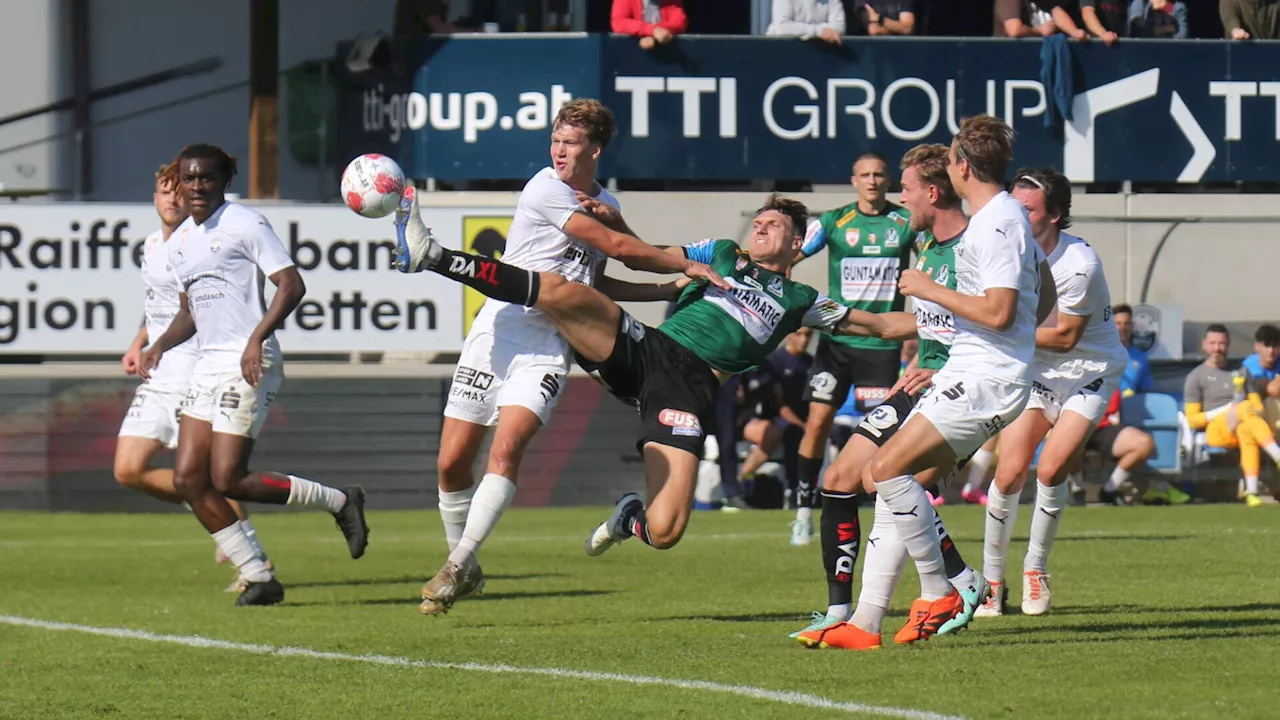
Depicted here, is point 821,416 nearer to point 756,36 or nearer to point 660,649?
point 660,649

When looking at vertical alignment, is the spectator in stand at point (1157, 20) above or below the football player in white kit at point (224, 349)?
above

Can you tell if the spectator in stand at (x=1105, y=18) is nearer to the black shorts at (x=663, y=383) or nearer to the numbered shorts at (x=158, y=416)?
the numbered shorts at (x=158, y=416)

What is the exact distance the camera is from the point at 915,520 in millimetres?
7473

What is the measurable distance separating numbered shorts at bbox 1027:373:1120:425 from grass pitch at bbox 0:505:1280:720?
895mm

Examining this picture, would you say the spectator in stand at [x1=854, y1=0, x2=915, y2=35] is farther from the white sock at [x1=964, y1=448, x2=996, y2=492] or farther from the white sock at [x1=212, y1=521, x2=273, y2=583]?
the white sock at [x1=212, y1=521, x2=273, y2=583]

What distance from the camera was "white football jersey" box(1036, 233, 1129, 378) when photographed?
8.77 m

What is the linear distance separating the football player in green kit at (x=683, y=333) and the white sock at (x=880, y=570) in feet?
3.68

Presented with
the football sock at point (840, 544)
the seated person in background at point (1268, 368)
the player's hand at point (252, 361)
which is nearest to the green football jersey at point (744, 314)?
the football sock at point (840, 544)

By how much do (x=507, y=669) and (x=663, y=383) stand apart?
1859mm

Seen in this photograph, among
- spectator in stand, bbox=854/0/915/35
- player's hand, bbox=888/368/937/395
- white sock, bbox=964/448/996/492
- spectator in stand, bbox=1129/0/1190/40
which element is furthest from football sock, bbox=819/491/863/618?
spectator in stand, bbox=1129/0/1190/40

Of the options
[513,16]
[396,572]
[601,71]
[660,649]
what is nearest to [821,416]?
[396,572]

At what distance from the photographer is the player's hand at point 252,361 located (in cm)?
980

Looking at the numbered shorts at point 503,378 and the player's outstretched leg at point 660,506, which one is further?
the numbered shorts at point 503,378

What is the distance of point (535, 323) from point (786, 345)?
29.6 ft
